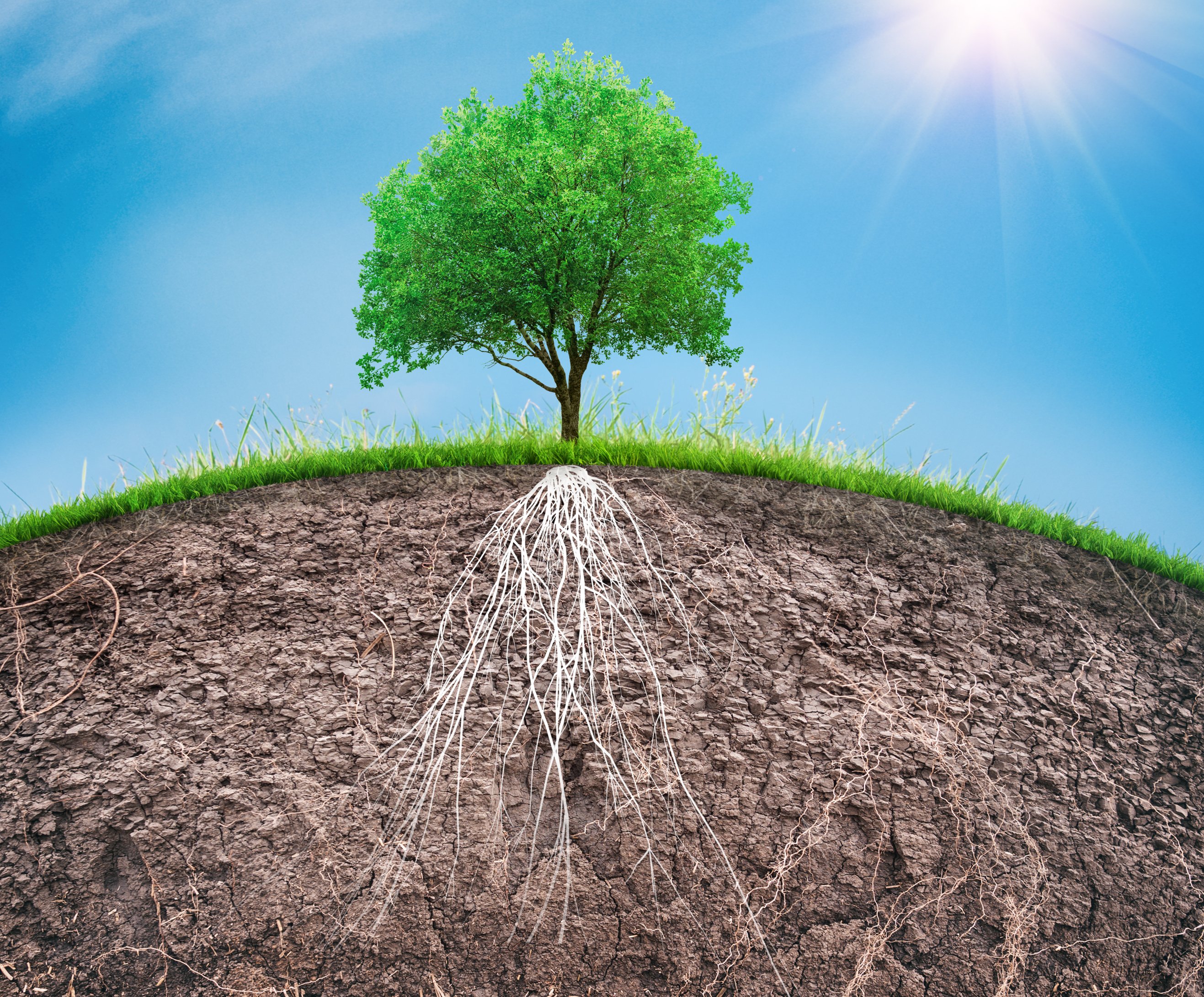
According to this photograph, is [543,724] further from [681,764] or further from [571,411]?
[571,411]

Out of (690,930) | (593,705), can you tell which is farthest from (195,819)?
(690,930)

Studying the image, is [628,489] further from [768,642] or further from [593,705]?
[593,705]

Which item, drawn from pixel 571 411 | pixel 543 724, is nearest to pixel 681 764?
pixel 543 724

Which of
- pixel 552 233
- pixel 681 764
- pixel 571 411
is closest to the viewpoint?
pixel 681 764

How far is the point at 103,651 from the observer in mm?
3646

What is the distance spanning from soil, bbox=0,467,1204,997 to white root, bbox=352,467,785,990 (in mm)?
61

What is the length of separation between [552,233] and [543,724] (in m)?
3.25

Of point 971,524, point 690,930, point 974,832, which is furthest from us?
point 971,524

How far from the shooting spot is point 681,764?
3049 mm

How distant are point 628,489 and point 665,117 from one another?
305 cm

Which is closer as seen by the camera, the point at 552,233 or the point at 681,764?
the point at 681,764

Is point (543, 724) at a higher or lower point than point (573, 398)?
lower

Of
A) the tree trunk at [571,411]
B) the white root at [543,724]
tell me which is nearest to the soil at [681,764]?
the white root at [543,724]

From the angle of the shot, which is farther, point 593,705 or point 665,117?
point 665,117
